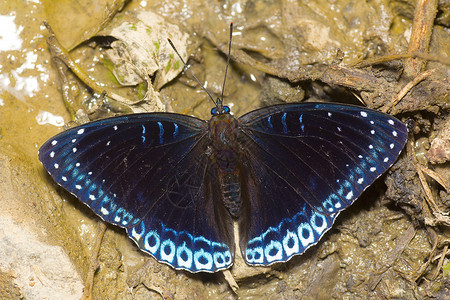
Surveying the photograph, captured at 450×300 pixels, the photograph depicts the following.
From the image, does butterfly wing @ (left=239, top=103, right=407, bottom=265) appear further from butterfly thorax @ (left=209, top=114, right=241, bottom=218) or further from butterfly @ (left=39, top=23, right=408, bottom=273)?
butterfly thorax @ (left=209, top=114, right=241, bottom=218)

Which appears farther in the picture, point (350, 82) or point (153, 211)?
point (350, 82)

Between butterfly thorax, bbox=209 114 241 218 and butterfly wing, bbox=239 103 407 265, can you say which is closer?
butterfly wing, bbox=239 103 407 265

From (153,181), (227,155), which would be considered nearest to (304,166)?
(227,155)

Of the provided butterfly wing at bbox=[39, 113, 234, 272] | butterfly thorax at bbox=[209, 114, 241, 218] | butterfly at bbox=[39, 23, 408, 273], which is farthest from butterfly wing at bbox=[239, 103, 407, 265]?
butterfly wing at bbox=[39, 113, 234, 272]

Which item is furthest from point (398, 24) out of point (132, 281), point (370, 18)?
point (132, 281)

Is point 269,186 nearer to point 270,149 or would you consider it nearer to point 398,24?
point 270,149

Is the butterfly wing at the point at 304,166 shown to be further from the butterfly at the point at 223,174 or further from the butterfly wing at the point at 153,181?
the butterfly wing at the point at 153,181
